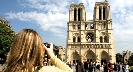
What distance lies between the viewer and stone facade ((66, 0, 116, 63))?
6081 cm

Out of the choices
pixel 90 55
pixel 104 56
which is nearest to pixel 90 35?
pixel 90 55

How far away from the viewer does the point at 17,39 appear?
2.08 meters

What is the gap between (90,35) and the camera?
64.3 metres

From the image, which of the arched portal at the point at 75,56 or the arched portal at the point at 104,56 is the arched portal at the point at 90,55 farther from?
the arched portal at the point at 75,56

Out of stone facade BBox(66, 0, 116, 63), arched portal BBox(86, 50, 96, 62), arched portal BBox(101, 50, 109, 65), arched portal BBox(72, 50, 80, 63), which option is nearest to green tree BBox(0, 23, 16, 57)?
stone facade BBox(66, 0, 116, 63)

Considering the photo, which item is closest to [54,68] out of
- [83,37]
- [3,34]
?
[3,34]

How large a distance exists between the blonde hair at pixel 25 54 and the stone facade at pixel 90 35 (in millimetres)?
57895

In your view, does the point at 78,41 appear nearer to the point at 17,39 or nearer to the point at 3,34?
the point at 3,34

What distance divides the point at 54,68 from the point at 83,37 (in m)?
60.9

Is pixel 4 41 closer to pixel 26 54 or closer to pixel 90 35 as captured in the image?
pixel 26 54

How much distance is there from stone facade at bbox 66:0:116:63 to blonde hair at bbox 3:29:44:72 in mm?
57895

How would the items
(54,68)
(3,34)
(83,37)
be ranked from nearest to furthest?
(54,68) → (3,34) → (83,37)

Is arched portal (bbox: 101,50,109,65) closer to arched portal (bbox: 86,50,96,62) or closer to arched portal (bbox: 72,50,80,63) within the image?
arched portal (bbox: 86,50,96,62)

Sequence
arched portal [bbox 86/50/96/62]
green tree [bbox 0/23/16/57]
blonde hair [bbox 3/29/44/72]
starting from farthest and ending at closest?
arched portal [bbox 86/50/96/62]
green tree [bbox 0/23/16/57]
blonde hair [bbox 3/29/44/72]
